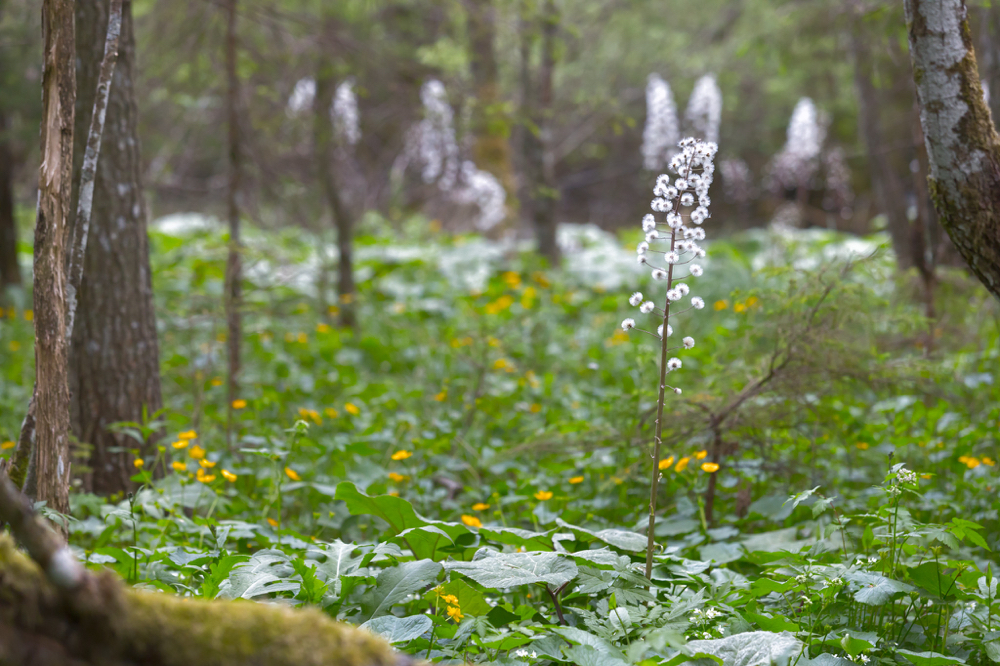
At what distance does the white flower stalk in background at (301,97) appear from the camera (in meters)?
7.10

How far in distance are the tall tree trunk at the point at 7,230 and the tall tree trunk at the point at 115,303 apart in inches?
216

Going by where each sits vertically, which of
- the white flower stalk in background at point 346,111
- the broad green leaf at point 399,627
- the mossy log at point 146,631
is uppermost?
the white flower stalk in background at point 346,111

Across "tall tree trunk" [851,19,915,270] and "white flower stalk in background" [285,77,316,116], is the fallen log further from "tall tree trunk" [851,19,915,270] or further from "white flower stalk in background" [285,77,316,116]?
"tall tree trunk" [851,19,915,270]

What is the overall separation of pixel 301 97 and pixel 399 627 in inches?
290

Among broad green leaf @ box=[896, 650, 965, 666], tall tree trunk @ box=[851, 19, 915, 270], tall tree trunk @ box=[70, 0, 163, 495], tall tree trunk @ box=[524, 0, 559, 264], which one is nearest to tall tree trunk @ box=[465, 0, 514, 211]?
tall tree trunk @ box=[524, 0, 559, 264]

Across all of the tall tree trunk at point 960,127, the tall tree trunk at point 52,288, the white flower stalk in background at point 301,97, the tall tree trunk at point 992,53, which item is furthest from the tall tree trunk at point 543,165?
the tall tree trunk at point 52,288

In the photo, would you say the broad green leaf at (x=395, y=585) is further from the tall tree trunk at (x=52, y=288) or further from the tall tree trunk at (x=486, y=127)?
the tall tree trunk at (x=486, y=127)

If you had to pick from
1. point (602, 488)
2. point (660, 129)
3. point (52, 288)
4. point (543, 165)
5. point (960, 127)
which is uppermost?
point (660, 129)

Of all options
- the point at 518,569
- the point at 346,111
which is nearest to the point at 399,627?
the point at 518,569

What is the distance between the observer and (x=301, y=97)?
8148 mm

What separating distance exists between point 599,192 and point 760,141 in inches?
169

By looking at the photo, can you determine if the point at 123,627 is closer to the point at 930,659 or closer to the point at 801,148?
the point at 930,659

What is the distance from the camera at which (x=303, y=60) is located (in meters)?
6.37

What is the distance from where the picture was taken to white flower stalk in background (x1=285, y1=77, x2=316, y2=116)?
23.3ft
